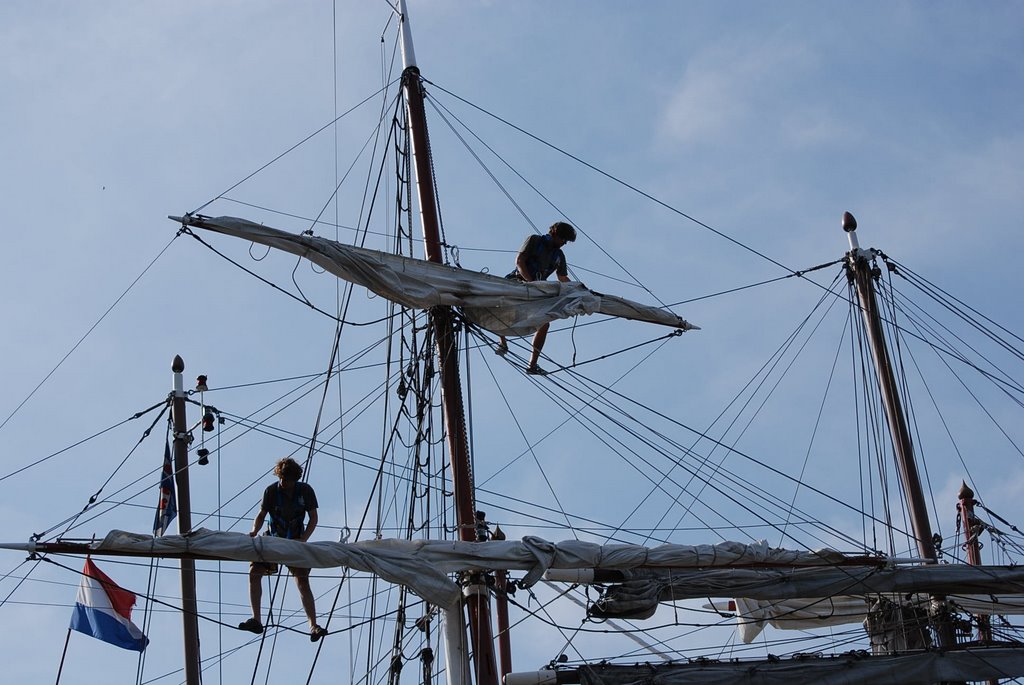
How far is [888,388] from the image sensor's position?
26109 mm

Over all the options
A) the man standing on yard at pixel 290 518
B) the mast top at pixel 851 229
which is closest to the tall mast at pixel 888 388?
the mast top at pixel 851 229

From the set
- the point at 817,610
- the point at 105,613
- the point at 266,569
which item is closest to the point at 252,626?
the point at 266,569

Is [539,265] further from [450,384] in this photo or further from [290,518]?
[290,518]

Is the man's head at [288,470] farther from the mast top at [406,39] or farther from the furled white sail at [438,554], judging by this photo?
the mast top at [406,39]

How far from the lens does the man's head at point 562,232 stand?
23.8m

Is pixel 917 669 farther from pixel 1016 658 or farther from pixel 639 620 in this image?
pixel 639 620

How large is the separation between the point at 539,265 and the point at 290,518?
5.32 metres

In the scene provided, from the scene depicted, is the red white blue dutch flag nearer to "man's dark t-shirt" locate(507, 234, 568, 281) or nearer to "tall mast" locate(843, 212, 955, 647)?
"man's dark t-shirt" locate(507, 234, 568, 281)

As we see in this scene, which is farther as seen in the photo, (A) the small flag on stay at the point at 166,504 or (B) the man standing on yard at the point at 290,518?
(A) the small flag on stay at the point at 166,504

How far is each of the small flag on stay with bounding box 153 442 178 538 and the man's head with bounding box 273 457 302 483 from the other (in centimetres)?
421

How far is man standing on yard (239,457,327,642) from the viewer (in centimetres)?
2048

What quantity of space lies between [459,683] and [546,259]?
594cm

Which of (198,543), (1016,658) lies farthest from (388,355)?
(1016,658)

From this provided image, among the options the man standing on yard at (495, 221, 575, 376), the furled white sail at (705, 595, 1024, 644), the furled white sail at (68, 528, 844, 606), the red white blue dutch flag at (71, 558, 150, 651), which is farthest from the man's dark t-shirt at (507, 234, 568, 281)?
the red white blue dutch flag at (71, 558, 150, 651)
